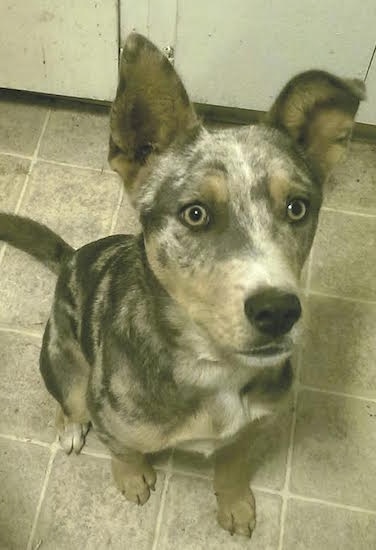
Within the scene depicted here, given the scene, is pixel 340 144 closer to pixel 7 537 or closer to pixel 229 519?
pixel 229 519

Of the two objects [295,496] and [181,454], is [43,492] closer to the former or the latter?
[181,454]

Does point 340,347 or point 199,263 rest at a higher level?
point 199,263

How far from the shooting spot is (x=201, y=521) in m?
2.77

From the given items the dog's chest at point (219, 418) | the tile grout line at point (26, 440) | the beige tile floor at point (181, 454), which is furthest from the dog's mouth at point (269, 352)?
the tile grout line at point (26, 440)

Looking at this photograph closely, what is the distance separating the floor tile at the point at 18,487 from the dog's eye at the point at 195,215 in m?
1.46

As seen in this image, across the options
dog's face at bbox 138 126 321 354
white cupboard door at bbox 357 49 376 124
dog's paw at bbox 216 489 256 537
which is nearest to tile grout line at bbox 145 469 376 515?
dog's paw at bbox 216 489 256 537

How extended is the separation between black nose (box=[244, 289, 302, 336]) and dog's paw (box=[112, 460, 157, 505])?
1.22 m

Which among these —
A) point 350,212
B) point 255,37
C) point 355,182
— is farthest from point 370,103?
point 255,37

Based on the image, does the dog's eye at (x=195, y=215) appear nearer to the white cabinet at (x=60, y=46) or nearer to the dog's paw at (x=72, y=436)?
the dog's paw at (x=72, y=436)

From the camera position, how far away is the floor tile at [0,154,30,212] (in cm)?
344

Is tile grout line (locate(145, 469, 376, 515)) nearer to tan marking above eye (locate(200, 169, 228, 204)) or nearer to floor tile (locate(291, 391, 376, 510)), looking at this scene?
floor tile (locate(291, 391, 376, 510))

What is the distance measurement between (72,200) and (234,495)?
5.39 ft

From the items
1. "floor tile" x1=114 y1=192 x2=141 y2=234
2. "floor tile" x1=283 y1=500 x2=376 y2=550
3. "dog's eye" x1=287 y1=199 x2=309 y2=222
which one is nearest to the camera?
"dog's eye" x1=287 y1=199 x2=309 y2=222

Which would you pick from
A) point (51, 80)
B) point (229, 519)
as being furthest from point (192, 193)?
point (51, 80)
